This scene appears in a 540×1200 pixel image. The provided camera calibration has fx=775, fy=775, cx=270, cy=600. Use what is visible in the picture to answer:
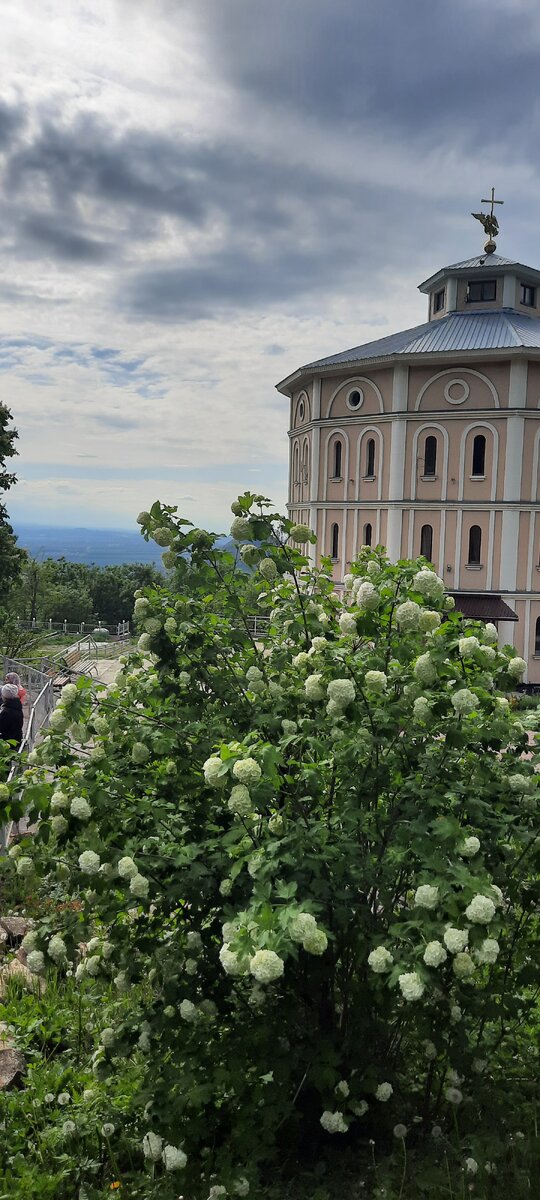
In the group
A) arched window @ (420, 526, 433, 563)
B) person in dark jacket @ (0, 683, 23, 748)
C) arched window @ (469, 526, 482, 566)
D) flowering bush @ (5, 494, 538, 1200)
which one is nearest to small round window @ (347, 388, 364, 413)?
arched window @ (420, 526, 433, 563)

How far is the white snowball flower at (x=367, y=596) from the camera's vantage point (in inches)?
147

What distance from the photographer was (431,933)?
10.0 ft

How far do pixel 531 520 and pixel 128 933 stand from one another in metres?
29.4

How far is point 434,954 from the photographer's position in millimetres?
2865

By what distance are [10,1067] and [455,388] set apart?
30237 mm

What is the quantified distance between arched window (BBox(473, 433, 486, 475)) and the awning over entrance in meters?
4.98

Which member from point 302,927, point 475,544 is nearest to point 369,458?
point 475,544

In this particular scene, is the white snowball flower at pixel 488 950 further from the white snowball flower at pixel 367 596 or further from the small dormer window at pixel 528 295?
the small dormer window at pixel 528 295

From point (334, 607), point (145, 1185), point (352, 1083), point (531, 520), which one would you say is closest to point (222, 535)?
point (334, 607)

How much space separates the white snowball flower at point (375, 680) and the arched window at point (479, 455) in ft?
96.1

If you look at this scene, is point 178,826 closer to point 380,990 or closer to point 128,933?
point 128,933

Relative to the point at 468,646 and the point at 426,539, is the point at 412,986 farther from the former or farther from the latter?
the point at 426,539

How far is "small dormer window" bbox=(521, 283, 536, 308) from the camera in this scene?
36688 mm

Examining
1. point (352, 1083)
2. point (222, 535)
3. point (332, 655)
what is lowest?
point (352, 1083)
